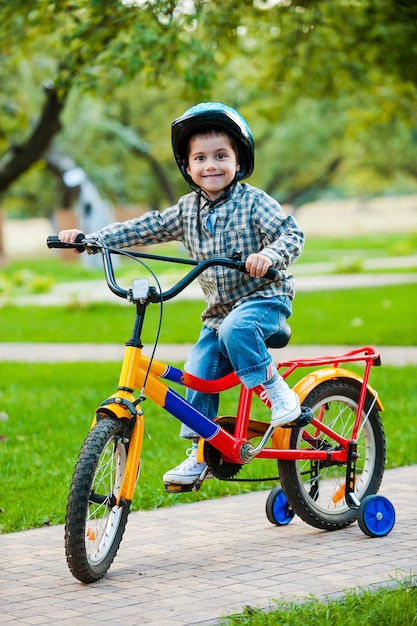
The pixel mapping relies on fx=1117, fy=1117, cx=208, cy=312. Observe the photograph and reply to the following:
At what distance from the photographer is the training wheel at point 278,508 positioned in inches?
211

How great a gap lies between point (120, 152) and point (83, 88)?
1328 inches

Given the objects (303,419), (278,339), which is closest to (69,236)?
(278,339)

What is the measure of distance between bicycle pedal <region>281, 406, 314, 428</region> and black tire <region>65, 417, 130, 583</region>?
35.1 inches

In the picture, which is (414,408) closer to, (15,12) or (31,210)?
(15,12)

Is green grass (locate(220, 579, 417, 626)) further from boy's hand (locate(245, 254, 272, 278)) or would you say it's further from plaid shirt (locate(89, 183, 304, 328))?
plaid shirt (locate(89, 183, 304, 328))

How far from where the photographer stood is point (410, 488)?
20.0 ft

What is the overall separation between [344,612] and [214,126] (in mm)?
2123

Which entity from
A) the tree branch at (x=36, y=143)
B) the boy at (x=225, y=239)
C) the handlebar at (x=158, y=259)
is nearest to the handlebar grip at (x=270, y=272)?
the handlebar at (x=158, y=259)

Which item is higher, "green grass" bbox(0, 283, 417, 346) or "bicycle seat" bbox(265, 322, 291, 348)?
"green grass" bbox(0, 283, 417, 346)

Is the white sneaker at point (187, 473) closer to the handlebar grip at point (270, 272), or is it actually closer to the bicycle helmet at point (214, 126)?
the handlebar grip at point (270, 272)

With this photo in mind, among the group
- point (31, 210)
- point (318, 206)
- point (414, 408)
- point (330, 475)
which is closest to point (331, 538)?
point (330, 475)

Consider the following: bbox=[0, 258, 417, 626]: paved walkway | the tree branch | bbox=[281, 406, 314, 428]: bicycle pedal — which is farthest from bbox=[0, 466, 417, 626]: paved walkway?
the tree branch

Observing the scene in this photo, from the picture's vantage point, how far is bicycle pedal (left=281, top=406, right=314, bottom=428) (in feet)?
16.4

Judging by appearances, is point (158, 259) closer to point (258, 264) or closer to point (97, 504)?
point (258, 264)
